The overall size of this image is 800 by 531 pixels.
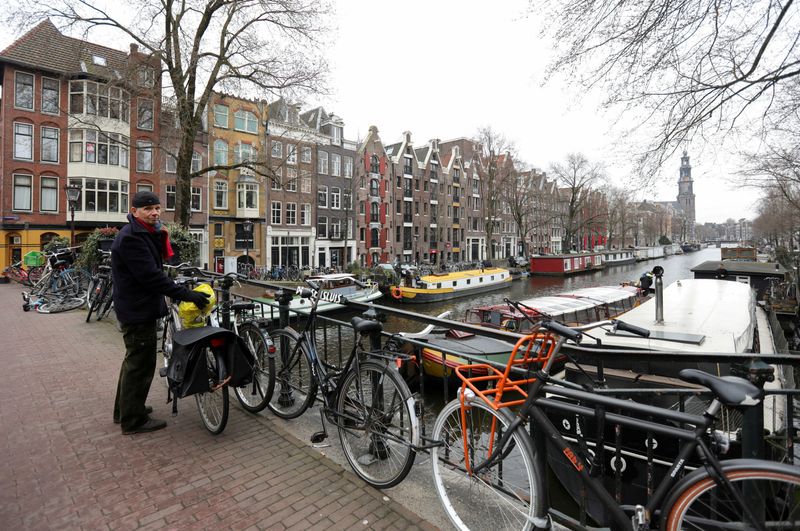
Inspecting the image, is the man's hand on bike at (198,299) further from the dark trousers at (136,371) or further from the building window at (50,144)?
the building window at (50,144)

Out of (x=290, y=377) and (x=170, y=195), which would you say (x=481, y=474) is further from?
(x=170, y=195)

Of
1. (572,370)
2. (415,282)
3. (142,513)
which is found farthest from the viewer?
(415,282)

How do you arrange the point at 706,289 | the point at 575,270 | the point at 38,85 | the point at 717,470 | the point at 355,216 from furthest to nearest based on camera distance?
the point at 575,270, the point at 355,216, the point at 38,85, the point at 706,289, the point at 717,470

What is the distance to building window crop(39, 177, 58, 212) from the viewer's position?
25609mm

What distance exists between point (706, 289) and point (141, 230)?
46.4 feet

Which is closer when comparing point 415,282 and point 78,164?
point 78,164

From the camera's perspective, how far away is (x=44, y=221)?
25.5 meters

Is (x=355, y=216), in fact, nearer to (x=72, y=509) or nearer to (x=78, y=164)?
(x=78, y=164)

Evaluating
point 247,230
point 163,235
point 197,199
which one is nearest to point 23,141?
point 197,199

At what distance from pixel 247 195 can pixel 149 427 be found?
33467mm

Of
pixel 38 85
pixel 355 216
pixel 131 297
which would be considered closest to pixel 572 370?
pixel 131 297

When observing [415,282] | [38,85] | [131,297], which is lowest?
[415,282]

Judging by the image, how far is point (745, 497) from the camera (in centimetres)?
155

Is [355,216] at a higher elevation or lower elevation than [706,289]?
higher
